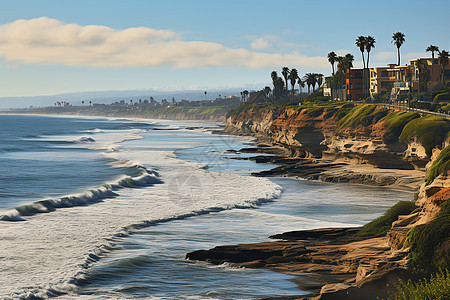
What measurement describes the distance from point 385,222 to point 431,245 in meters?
9.21

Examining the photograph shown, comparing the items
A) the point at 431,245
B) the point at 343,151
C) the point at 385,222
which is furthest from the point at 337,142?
the point at 431,245

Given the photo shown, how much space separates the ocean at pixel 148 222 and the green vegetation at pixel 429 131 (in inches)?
302

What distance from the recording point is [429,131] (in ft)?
179

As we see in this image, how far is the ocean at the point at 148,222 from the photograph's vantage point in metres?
22.8

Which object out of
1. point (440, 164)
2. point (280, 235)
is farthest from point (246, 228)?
point (440, 164)

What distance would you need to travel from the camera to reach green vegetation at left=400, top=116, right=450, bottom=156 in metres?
53.1

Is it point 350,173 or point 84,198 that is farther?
point 350,173

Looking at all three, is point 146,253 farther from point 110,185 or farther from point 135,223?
point 110,185

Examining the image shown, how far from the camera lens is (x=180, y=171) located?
68.2 meters

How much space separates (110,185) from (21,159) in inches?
1566

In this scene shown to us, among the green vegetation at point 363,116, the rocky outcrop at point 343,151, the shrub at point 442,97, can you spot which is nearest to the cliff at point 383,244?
the rocky outcrop at point 343,151

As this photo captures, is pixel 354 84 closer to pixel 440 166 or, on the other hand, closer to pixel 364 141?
pixel 364 141

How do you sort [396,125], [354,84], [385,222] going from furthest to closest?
[354,84] → [396,125] → [385,222]

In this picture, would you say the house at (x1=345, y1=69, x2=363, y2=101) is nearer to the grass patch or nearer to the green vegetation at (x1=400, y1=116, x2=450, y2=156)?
the green vegetation at (x1=400, y1=116, x2=450, y2=156)
